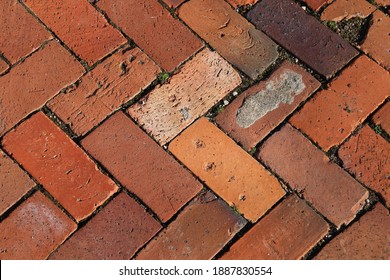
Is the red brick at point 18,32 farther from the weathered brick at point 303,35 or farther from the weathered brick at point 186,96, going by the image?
the weathered brick at point 303,35

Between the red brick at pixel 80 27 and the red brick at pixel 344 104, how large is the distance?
75cm

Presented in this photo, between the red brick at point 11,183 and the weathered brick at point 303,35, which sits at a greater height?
the weathered brick at point 303,35

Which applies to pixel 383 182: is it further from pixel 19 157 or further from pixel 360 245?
pixel 19 157

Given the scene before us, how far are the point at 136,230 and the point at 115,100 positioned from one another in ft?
1.57

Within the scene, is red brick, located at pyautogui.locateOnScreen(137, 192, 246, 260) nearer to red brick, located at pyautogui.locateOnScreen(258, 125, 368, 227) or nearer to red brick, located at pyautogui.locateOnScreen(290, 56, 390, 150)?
red brick, located at pyautogui.locateOnScreen(258, 125, 368, 227)

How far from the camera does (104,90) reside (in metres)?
1.94

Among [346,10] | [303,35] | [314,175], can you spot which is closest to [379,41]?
[346,10]

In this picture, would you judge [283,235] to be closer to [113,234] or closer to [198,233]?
[198,233]

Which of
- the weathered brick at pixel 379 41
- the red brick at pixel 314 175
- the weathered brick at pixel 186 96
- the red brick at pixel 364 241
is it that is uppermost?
the weathered brick at pixel 379 41

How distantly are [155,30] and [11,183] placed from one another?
77 centimetres

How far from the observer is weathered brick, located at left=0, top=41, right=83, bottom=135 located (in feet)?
6.23

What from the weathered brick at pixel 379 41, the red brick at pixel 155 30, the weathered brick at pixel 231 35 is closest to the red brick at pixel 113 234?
the red brick at pixel 155 30

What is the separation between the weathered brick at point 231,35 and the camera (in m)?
2.01

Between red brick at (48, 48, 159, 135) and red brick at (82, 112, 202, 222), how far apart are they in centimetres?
6
